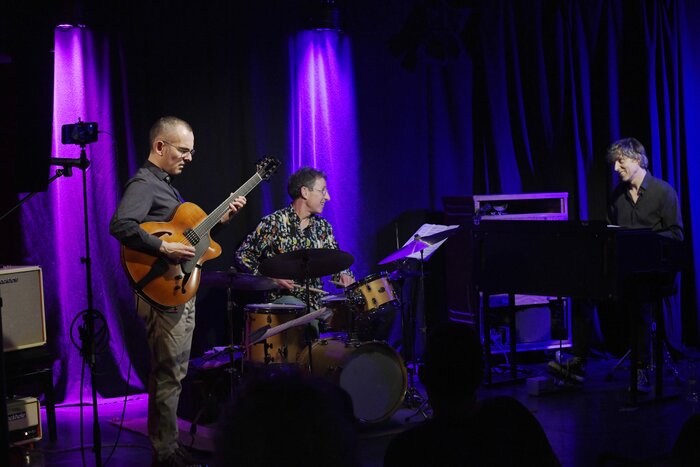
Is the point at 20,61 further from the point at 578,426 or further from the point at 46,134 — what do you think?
the point at 578,426

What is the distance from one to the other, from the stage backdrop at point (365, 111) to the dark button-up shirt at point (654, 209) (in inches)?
25.2

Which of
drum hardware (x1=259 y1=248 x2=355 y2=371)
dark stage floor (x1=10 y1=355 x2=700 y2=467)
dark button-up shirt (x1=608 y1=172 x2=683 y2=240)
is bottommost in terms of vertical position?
dark stage floor (x1=10 y1=355 x2=700 y2=467)

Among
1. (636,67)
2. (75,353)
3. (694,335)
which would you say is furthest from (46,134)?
(694,335)

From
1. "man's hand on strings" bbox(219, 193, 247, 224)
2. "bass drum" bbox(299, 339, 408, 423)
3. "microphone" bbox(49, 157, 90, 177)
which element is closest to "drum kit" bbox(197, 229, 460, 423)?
"bass drum" bbox(299, 339, 408, 423)

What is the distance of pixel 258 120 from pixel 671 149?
3907 millimetres

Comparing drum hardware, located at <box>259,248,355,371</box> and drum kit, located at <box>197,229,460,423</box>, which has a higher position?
drum hardware, located at <box>259,248,355,371</box>

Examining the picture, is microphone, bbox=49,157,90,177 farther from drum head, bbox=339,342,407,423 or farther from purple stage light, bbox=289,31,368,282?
purple stage light, bbox=289,31,368,282

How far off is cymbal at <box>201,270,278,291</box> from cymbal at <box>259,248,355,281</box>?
14 centimetres

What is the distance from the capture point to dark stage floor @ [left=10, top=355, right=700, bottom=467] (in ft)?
15.7

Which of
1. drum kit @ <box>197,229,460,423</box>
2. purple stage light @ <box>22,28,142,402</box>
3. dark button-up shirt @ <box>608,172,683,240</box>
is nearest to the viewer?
drum kit @ <box>197,229,460,423</box>

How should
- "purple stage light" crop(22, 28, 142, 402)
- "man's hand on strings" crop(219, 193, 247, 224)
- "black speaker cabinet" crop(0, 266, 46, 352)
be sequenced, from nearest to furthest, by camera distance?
"man's hand on strings" crop(219, 193, 247, 224), "black speaker cabinet" crop(0, 266, 46, 352), "purple stage light" crop(22, 28, 142, 402)

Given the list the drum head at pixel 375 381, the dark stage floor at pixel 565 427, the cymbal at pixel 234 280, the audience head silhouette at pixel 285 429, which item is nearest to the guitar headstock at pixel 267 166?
the cymbal at pixel 234 280

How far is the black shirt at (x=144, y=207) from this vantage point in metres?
4.26

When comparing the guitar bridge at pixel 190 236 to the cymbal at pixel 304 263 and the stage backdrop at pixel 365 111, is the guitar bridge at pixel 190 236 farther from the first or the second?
the stage backdrop at pixel 365 111
